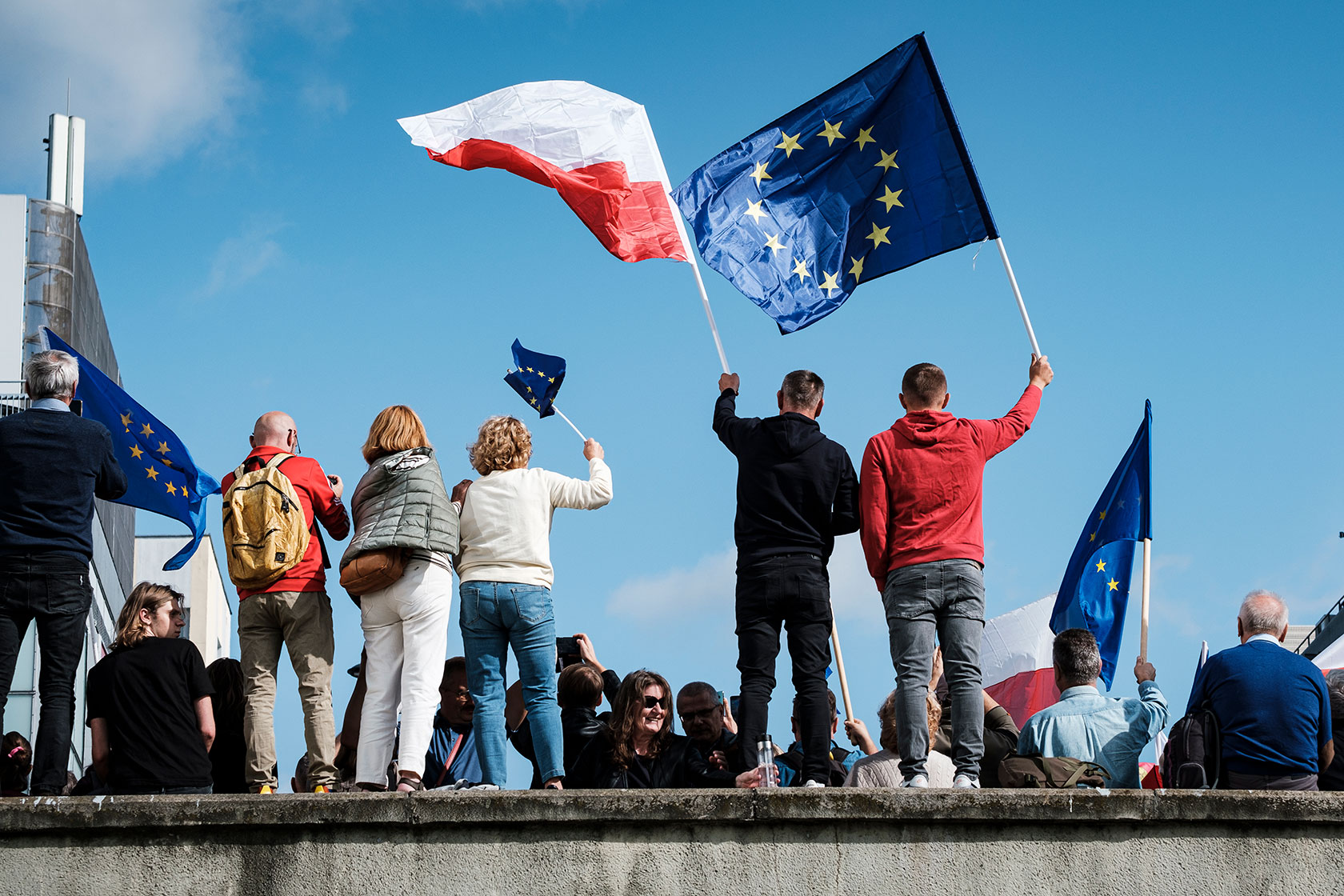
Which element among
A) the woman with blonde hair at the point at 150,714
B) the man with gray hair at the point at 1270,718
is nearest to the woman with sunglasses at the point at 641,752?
the woman with blonde hair at the point at 150,714

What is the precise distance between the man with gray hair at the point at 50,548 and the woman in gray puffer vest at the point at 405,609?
1312mm

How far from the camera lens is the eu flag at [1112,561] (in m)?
12.3

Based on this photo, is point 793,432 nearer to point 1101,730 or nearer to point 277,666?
point 1101,730

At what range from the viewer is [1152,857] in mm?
7152

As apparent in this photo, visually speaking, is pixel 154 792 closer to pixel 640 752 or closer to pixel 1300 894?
pixel 640 752

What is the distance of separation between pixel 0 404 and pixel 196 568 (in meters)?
32.7

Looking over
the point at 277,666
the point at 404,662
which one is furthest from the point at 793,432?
the point at 277,666

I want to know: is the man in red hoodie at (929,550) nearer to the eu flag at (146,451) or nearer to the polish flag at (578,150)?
the polish flag at (578,150)

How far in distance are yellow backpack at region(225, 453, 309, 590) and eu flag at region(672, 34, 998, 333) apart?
3.57 metres

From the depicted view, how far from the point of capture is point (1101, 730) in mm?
7926

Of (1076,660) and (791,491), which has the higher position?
(791,491)

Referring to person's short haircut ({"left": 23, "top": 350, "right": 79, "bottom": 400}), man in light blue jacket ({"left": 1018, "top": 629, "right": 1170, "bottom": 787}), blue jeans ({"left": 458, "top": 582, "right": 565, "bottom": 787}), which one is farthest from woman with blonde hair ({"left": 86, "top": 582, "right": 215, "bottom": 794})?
man in light blue jacket ({"left": 1018, "top": 629, "right": 1170, "bottom": 787})

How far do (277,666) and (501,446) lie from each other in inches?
63.4

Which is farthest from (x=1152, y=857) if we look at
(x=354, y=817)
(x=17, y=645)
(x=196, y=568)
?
(x=196, y=568)
